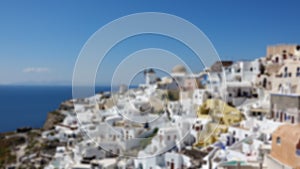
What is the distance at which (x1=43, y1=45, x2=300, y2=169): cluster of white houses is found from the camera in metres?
4.54

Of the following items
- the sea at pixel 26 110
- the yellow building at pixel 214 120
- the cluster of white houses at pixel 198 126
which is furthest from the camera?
the sea at pixel 26 110

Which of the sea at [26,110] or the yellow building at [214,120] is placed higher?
the yellow building at [214,120]

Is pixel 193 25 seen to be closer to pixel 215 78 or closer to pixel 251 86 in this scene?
pixel 215 78

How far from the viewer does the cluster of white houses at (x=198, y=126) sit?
4.54 metres

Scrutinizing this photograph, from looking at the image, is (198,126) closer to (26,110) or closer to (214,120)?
(214,120)

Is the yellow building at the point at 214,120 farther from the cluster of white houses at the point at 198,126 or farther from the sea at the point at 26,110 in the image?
the sea at the point at 26,110

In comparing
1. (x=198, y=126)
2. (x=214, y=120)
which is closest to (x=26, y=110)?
(x=198, y=126)

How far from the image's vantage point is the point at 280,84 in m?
10.7

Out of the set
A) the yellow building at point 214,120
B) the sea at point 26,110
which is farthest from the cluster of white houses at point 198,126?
the sea at point 26,110

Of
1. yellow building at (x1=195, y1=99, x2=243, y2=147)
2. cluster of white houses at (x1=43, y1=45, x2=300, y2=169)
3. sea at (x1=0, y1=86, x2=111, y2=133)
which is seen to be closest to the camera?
cluster of white houses at (x1=43, y1=45, x2=300, y2=169)

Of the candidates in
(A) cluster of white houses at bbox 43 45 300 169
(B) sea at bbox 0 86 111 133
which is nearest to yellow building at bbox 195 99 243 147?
(A) cluster of white houses at bbox 43 45 300 169

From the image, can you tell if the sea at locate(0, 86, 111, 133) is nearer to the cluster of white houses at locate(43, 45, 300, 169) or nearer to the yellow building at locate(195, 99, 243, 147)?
the cluster of white houses at locate(43, 45, 300, 169)

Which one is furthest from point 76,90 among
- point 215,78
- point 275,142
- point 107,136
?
point 215,78

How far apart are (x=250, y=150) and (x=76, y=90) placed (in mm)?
4115
